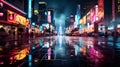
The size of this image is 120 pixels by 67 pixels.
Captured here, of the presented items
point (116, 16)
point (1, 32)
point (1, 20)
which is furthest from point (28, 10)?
point (1, 32)

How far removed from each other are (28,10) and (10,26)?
4893 centimetres

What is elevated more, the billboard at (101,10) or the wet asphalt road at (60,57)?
the billboard at (101,10)

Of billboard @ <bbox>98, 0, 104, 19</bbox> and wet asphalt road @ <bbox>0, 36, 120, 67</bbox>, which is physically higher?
Answer: billboard @ <bbox>98, 0, 104, 19</bbox>

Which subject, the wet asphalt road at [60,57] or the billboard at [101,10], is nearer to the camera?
the wet asphalt road at [60,57]

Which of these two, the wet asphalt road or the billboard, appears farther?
the billboard

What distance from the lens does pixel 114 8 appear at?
364ft

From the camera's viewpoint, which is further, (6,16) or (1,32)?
(6,16)

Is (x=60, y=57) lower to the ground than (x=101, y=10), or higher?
lower

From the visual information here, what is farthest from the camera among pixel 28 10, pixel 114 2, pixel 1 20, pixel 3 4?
pixel 28 10

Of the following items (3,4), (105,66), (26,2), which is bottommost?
(105,66)

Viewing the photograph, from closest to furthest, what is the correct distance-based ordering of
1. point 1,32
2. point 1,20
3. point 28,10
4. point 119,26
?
point 1,32 < point 1,20 < point 119,26 < point 28,10

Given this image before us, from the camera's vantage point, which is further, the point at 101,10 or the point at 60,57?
the point at 101,10

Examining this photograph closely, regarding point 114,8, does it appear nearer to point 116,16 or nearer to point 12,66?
point 116,16

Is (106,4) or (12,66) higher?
(106,4)
